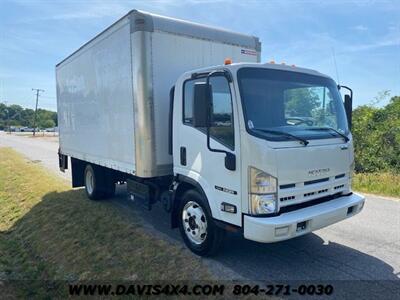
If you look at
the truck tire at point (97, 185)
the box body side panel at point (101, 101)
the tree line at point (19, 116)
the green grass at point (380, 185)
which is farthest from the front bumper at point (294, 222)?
the tree line at point (19, 116)

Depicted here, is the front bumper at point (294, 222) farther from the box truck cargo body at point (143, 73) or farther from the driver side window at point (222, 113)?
the box truck cargo body at point (143, 73)

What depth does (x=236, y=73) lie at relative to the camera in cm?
428

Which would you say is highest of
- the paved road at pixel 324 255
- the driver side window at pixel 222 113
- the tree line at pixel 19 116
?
the tree line at pixel 19 116

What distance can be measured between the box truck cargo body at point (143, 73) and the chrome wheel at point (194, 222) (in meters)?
0.87

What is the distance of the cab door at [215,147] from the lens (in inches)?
168

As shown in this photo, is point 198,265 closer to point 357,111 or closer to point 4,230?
point 4,230

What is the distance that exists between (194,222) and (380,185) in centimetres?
688

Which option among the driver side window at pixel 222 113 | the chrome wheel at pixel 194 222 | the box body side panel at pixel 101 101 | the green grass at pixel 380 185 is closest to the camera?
the driver side window at pixel 222 113

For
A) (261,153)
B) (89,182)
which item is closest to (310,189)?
(261,153)

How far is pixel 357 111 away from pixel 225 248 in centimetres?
1420

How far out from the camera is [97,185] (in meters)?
8.40

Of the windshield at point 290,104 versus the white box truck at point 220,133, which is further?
the windshield at point 290,104

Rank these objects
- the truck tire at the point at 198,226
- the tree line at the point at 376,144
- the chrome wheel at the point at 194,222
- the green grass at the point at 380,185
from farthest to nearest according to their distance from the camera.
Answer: the tree line at the point at 376,144
the green grass at the point at 380,185
the chrome wheel at the point at 194,222
the truck tire at the point at 198,226

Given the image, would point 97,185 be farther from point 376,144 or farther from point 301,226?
point 376,144
